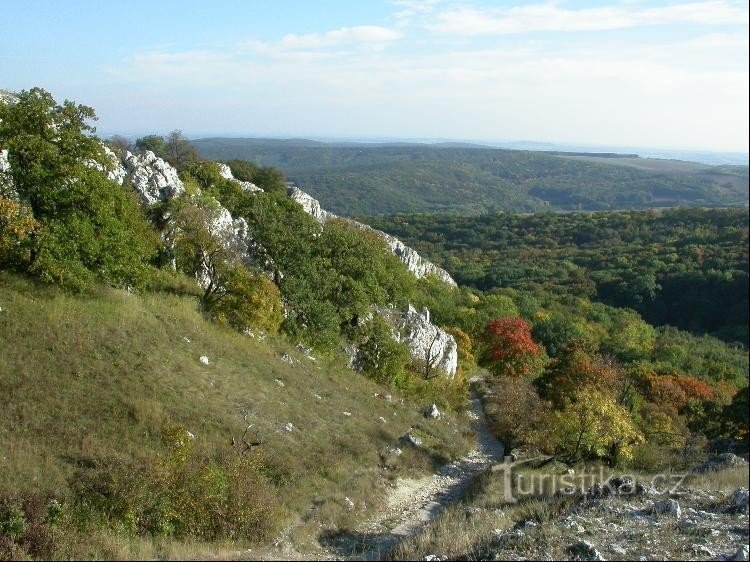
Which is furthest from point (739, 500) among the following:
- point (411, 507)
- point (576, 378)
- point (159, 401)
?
point (159, 401)

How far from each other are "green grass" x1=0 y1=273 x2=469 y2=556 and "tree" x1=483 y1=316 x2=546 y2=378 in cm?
1268

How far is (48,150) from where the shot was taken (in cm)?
2188

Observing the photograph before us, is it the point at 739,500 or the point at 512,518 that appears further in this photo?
the point at 512,518

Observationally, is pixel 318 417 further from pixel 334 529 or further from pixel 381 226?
pixel 381 226

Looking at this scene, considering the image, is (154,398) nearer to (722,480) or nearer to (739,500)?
(739,500)

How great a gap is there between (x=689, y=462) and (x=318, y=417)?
13.7 m

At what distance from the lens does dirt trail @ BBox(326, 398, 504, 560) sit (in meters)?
14.6

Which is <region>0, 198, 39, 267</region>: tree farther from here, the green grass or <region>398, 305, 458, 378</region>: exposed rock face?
<region>398, 305, 458, 378</region>: exposed rock face

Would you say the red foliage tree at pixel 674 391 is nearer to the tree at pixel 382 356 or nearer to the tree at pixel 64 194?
the tree at pixel 382 356

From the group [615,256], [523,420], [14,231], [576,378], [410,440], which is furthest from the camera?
[615,256]

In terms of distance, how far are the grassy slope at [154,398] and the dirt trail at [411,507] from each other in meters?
0.78

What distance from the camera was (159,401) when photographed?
18.9 metres

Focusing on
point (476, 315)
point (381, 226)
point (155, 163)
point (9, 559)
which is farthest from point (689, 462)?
point (381, 226)

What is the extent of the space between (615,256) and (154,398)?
103724 millimetres
